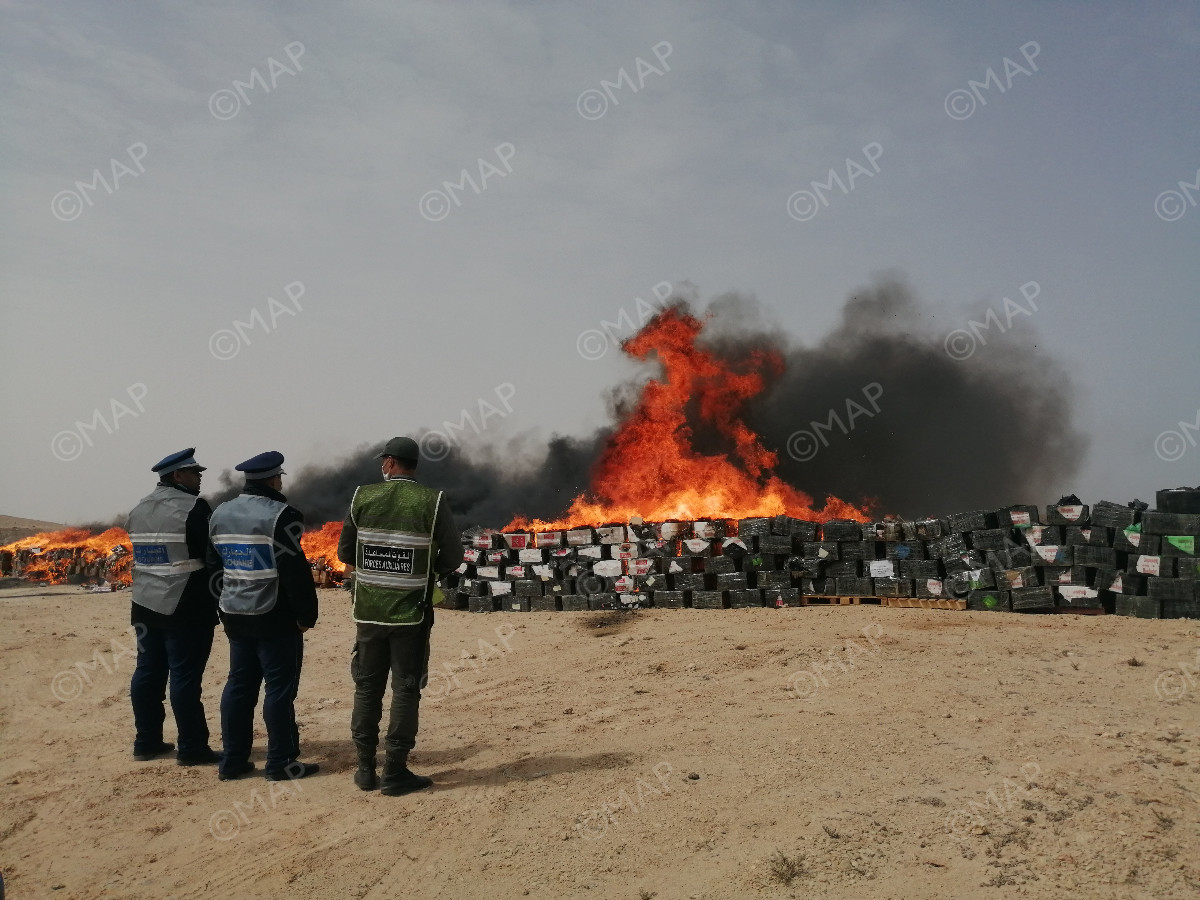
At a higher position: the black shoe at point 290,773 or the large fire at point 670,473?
the large fire at point 670,473

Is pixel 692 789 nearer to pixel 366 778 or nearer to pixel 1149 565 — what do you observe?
pixel 366 778

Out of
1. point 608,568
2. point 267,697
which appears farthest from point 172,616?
point 608,568

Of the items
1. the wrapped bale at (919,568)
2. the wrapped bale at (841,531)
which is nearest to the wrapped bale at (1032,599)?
the wrapped bale at (919,568)

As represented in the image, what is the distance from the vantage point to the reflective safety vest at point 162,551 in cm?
598

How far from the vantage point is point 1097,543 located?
11.4 meters

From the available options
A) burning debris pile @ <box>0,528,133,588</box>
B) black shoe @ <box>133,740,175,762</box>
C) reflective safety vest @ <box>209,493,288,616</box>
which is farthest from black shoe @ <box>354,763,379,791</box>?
burning debris pile @ <box>0,528,133,588</box>

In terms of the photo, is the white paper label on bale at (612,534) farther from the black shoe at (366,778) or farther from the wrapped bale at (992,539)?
the black shoe at (366,778)

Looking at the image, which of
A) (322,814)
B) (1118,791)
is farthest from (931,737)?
(322,814)

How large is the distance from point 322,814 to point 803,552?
927cm

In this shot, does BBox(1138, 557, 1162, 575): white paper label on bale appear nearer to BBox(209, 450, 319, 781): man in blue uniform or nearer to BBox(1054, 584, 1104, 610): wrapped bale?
BBox(1054, 584, 1104, 610): wrapped bale

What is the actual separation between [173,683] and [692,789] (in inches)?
151

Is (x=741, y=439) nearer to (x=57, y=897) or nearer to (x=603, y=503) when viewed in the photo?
(x=603, y=503)

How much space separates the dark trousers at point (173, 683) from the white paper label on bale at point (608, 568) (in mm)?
7904

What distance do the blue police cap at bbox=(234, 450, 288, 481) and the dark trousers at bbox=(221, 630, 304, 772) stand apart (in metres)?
1.13
